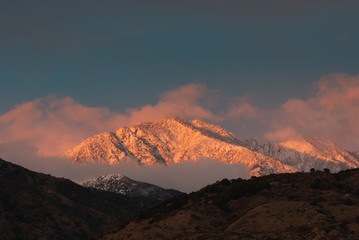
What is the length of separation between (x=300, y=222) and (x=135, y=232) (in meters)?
28.6

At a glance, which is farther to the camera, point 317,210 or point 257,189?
point 257,189

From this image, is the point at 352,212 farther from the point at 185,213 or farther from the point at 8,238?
the point at 8,238

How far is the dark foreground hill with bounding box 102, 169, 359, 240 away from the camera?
5991cm

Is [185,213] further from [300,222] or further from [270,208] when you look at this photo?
[300,222]

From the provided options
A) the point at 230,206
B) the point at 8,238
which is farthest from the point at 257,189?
the point at 8,238

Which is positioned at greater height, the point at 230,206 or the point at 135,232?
the point at 230,206

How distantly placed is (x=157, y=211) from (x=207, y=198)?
13.4m

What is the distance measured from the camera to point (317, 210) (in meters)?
70.3

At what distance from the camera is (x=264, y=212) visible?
74.1 m

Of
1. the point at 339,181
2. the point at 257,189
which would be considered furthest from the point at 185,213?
the point at 339,181

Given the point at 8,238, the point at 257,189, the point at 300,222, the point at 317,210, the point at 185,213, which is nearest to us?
the point at 300,222

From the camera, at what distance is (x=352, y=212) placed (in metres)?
70.8

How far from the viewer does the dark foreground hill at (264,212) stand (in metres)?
59.9

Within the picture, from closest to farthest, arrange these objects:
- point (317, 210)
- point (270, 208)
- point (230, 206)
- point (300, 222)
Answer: point (300, 222)
point (317, 210)
point (270, 208)
point (230, 206)
